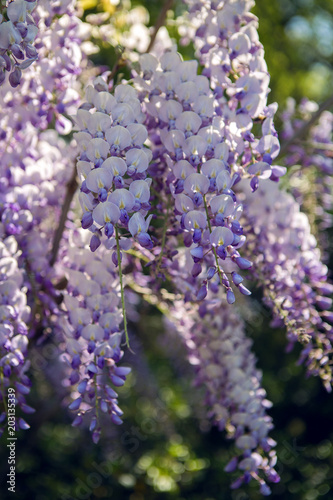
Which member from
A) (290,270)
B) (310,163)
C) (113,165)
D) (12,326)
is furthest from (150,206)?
(310,163)

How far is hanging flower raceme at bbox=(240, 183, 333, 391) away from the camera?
1.39 metres

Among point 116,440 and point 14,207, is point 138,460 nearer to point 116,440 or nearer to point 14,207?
point 116,440

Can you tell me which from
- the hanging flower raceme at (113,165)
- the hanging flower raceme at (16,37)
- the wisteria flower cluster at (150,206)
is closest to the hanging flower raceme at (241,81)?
the wisteria flower cluster at (150,206)

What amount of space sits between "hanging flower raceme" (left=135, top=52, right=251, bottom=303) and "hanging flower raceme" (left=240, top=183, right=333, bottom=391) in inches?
12.2

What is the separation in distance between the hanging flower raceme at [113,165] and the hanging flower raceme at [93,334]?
255mm

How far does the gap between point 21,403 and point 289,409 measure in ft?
4.98

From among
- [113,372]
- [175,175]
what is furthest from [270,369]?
[175,175]

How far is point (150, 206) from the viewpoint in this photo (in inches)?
42.4

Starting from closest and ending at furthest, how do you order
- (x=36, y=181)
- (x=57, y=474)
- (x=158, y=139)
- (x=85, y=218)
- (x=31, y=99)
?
1. (x=85, y=218)
2. (x=158, y=139)
3. (x=31, y=99)
4. (x=36, y=181)
5. (x=57, y=474)

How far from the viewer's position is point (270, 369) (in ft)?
8.78

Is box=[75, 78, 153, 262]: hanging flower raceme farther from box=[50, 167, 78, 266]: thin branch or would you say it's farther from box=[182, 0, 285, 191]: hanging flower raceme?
box=[50, 167, 78, 266]: thin branch

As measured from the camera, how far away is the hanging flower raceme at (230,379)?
154cm

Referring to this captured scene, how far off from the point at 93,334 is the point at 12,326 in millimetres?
193

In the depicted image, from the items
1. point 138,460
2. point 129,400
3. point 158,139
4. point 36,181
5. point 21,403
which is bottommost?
point 129,400
